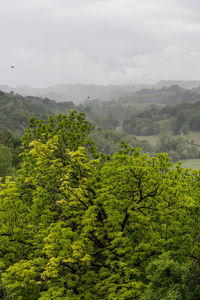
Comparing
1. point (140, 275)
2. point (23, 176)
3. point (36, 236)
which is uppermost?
point (23, 176)

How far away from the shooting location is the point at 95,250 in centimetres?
2400

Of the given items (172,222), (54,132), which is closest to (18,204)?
(54,132)

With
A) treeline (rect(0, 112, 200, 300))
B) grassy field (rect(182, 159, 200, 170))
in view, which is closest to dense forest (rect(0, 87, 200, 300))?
treeline (rect(0, 112, 200, 300))

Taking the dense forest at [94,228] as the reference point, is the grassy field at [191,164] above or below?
below

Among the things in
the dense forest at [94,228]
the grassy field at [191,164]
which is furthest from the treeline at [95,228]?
the grassy field at [191,164]

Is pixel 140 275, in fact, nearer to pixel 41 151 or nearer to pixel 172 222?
pixel 172 222

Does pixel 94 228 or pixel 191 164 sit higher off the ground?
pixel 94 228

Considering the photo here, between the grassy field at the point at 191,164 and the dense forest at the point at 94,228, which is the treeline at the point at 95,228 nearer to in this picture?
the dense forest at the point at 94,228

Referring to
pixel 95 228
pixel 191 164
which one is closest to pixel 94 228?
pixel 95 228

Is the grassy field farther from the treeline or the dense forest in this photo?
the dense forest

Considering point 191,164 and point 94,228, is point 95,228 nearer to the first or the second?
point 94,228

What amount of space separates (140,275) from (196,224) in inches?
234

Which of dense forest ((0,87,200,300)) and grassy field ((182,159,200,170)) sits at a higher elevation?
dense forest ((0,87,200,300))

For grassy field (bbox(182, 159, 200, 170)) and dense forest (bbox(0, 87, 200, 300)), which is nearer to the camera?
dense forest (bbox(0, 87, 200, 300))
